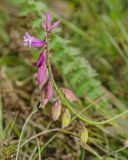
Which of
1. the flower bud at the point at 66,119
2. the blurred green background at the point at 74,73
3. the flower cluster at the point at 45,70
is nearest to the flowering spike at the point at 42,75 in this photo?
the flower cluster at the point at 45,70

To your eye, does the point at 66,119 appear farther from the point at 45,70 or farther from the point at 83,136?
the point at 45,70

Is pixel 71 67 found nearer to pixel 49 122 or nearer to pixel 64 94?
pixel 49 122

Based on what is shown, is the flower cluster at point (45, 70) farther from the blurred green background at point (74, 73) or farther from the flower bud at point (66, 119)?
the blurred green background at point (74, 73)

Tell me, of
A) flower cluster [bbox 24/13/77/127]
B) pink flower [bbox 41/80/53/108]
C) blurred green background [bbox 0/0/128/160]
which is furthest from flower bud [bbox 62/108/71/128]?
blurred green background [bbox 0/0/128/160]

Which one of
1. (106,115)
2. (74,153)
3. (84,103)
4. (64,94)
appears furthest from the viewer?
(84,103)

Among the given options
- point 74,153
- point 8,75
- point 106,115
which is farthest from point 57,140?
point 8,75

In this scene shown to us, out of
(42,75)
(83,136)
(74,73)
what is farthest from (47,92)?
(74,73)

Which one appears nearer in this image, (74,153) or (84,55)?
(74,153)

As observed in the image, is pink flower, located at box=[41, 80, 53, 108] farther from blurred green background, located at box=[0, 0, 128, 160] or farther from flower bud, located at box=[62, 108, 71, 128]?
blurred green background, located at box=[0, 0, 128, 160]
